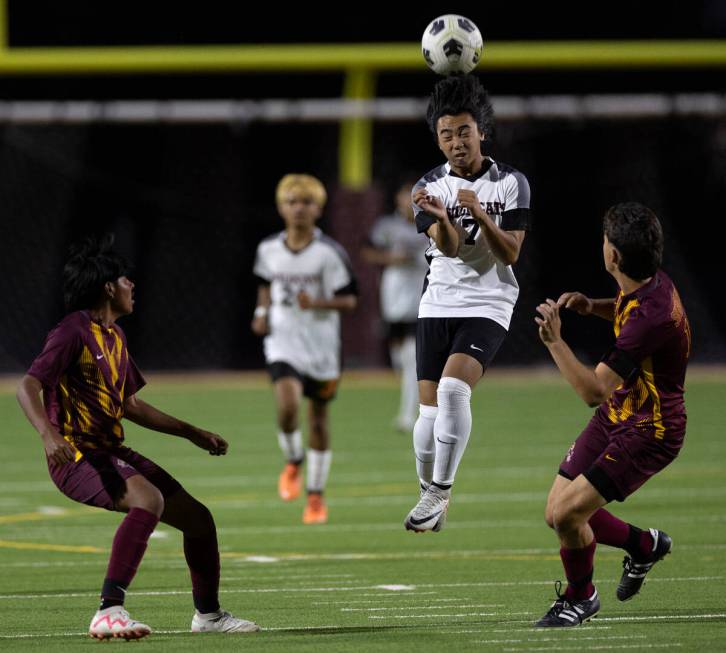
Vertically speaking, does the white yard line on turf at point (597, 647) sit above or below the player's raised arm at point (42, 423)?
below

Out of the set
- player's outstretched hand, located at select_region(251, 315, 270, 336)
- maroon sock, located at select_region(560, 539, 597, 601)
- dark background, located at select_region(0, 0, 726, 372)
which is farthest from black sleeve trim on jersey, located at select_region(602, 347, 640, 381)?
dark background, located at select_region(0, 0, 726, 372)

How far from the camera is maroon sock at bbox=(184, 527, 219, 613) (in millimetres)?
7031

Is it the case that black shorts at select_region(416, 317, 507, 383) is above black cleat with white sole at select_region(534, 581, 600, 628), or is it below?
above

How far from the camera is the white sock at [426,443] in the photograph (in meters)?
8.31

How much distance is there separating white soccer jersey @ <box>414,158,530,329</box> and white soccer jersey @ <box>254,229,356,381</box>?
163 inches

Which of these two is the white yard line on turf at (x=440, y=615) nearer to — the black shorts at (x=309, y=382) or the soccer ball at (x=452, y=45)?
the soccer ball at (x=452, y=45)

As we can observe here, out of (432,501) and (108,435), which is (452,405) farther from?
(108,435)

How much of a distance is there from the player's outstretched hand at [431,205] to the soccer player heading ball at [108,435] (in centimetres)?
147

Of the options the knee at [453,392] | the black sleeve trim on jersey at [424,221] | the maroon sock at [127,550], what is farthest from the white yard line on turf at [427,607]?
the black sleeve trim on jersey at [424,221]

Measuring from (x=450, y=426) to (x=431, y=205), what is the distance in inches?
45.5

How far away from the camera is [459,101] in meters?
8.08

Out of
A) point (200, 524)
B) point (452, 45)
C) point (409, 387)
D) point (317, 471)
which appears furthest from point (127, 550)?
point (409, 387)

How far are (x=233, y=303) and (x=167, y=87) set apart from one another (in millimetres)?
3592

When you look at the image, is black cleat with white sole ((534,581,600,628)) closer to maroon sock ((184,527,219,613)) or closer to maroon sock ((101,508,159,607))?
maroon sock ((184,527,219,613))
